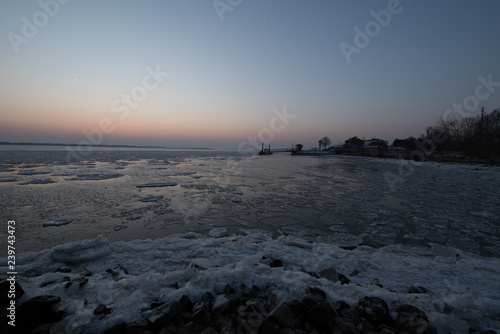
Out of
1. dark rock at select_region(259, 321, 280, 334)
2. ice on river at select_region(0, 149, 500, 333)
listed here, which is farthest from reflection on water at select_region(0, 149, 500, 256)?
dark rock at select_region(259, 321, 280, 334)

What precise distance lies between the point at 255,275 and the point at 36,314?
6.48 feet

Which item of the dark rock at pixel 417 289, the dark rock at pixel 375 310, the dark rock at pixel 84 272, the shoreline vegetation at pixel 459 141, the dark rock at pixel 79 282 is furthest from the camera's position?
the shoreline vegetation at pixel 459 141

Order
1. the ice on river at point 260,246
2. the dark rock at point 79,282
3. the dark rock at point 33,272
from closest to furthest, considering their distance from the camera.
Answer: the ice on river at point 260,246 < the dark rock at point 79,282 < the dark rock at point 33,272

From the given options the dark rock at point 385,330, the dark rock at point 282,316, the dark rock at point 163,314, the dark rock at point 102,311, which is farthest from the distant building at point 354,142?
the dark rock at point 102,311

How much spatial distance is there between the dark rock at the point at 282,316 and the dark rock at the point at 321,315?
17cm

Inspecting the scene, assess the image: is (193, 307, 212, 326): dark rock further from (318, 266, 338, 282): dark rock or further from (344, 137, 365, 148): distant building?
(344, 137, 365, 148): distant building

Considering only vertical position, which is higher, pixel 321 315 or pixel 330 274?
pixel 321 315

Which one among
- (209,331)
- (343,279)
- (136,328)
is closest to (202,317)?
(209,331)

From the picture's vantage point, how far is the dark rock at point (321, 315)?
1.72m

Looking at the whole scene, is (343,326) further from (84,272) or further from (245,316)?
(84,272)

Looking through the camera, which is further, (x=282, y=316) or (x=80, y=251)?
(x=80, y=251)

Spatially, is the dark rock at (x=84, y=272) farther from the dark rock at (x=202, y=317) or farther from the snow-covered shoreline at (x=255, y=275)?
the dark rock at (x=202, y=317)

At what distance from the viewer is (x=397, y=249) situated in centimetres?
353

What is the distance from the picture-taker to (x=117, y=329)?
61.9 inches
